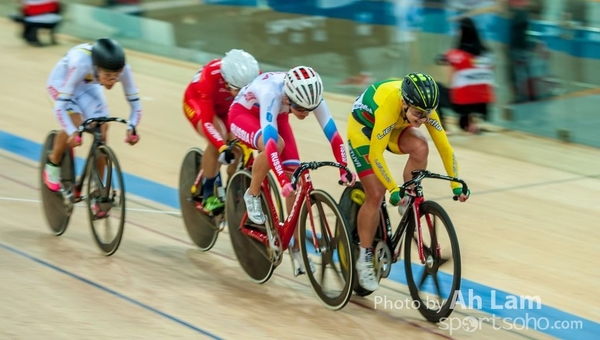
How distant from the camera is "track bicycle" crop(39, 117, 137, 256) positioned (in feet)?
18.9

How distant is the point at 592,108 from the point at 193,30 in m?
5.64

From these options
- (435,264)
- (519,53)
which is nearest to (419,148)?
(435,264)

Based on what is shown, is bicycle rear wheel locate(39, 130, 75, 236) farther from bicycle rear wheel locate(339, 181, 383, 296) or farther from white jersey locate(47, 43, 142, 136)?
bicycle rear wheel locate(339, 181, 383, 296)

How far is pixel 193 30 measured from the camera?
12414 mm

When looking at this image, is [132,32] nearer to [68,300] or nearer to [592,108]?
[592,108]

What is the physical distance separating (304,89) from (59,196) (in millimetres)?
2189

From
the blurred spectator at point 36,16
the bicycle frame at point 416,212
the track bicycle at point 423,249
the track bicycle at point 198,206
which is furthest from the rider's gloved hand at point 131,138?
the blurred spectator at point 36,16

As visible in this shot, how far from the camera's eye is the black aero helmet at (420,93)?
4613 mm

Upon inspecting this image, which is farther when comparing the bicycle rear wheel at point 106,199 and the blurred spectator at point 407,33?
the blurred spectator at point 407,33

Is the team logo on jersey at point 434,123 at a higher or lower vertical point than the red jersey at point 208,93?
higher

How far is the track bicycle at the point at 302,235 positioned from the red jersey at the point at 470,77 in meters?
3.86

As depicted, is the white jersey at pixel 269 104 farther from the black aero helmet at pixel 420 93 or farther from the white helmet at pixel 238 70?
the black aero helmet at pixel 420 93

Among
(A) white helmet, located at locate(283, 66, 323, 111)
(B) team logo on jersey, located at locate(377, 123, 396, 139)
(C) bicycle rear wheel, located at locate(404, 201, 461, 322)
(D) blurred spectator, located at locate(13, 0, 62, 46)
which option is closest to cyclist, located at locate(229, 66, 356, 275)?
(A) white helmet, located at locate(283, 66, 323, 111)

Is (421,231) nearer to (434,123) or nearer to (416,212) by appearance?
(416,212)
